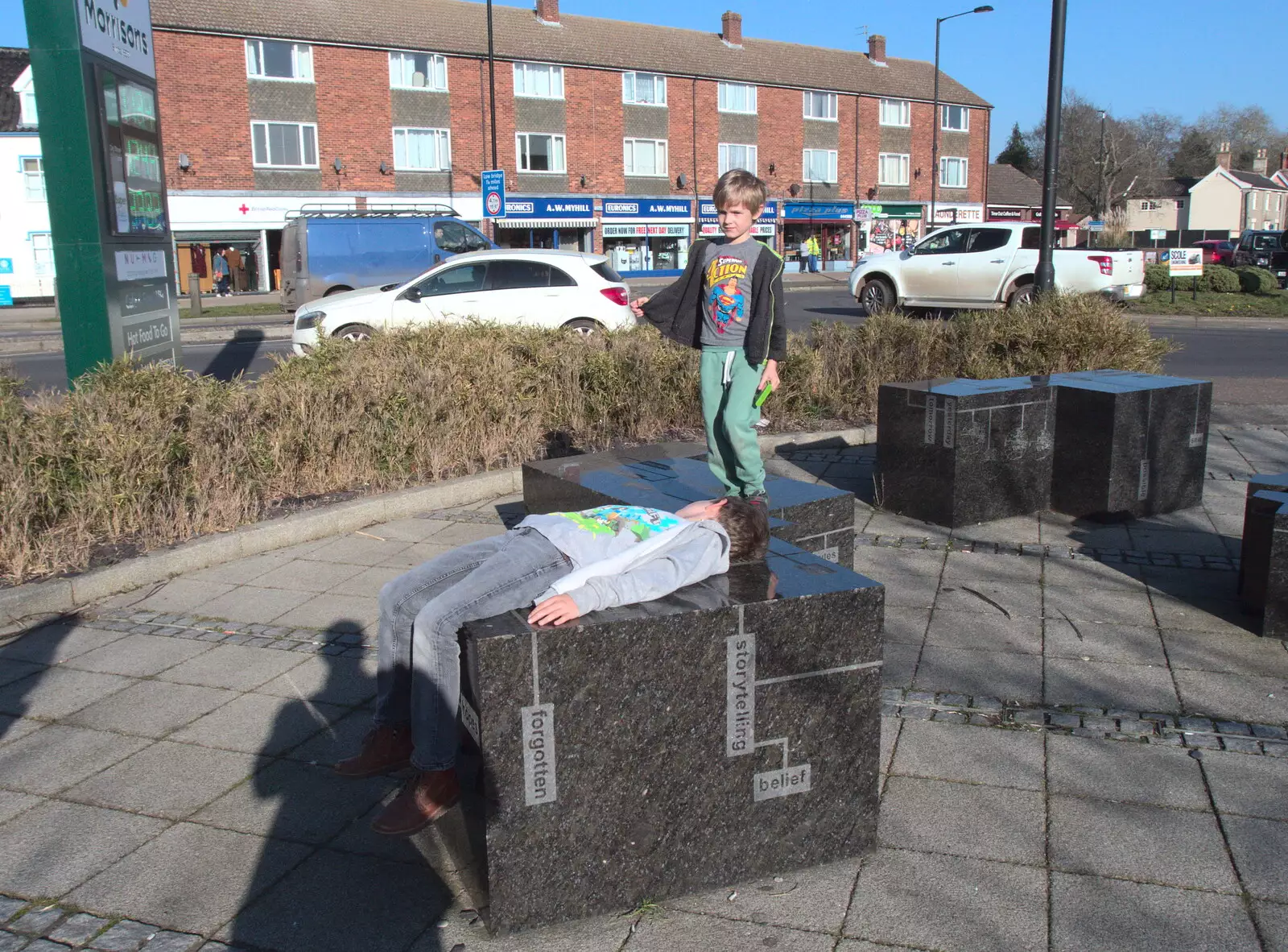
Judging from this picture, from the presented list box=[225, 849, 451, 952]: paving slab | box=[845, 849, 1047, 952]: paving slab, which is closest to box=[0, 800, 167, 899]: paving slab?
box=[225, 849, 451, 952]: paving slab

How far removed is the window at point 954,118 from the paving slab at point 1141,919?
56210 mm

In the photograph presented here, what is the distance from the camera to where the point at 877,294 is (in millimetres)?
21000

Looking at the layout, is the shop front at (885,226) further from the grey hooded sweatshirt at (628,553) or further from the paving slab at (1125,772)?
the grey hooded sweatshirt at (628,553)

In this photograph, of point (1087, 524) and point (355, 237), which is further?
point (355, 237)

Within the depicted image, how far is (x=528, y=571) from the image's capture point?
3207 mm

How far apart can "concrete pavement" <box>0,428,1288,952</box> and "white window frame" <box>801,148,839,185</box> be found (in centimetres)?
4704

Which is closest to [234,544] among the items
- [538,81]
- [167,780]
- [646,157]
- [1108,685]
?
[167,780]

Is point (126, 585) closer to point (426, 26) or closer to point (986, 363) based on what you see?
point (986, 363)

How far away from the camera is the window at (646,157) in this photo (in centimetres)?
4547

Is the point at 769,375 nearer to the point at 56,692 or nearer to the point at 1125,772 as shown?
the point at 1125,772

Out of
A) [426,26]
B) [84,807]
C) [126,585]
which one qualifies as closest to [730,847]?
[84,807]

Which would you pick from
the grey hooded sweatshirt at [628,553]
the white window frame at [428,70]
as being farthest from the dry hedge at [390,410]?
the white window frame at [428,70]

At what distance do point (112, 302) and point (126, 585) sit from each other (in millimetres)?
3404

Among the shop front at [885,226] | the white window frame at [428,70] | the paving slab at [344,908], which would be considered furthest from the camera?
the shop front at [885,226]
